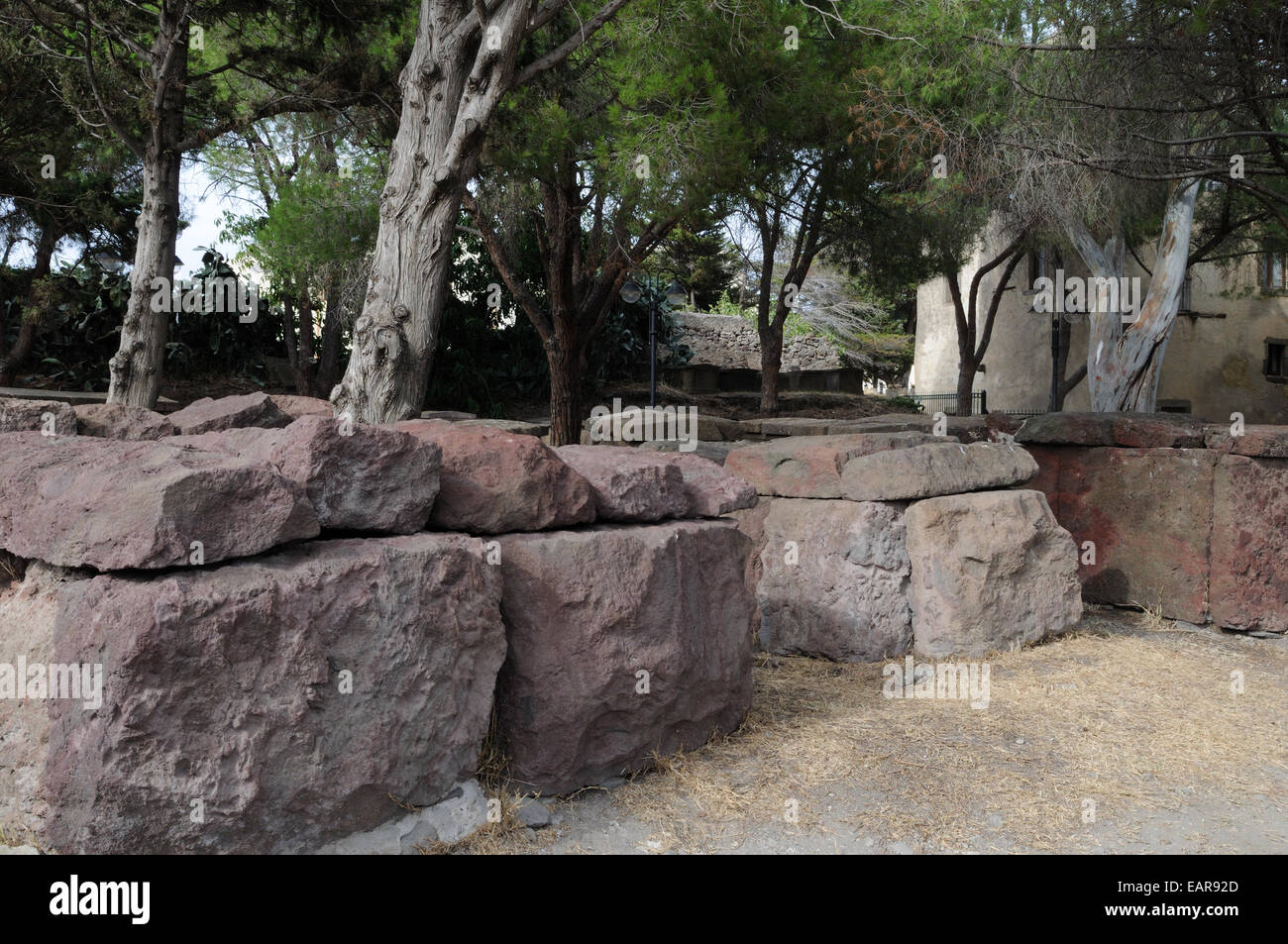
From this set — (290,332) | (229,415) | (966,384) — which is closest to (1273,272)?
(966,384)

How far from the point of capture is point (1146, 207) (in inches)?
467

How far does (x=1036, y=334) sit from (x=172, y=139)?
1761 cm

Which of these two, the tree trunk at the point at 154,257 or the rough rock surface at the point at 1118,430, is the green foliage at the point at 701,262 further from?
the rough rock surface at the point at 1118,430

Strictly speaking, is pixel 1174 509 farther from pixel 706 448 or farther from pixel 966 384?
pixel 966 384

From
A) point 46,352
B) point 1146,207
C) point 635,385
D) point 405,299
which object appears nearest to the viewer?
point 405,299

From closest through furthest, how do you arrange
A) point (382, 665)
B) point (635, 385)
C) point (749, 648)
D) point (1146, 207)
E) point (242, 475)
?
point (242, 475) < point (382, 665) < point (749, 648) < point (1146, 207) < point (635, 385)

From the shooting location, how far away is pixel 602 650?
11.1 ft

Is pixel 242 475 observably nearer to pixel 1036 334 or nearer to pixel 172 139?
pixel 172 139

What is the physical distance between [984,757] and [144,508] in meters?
3.08

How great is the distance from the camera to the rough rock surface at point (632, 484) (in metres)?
3.63

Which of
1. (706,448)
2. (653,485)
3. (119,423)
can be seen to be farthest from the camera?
(706,448)

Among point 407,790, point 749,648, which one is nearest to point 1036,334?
point 749,648

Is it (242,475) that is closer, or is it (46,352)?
(242,475)

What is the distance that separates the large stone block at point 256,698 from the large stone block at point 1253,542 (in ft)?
16.7
